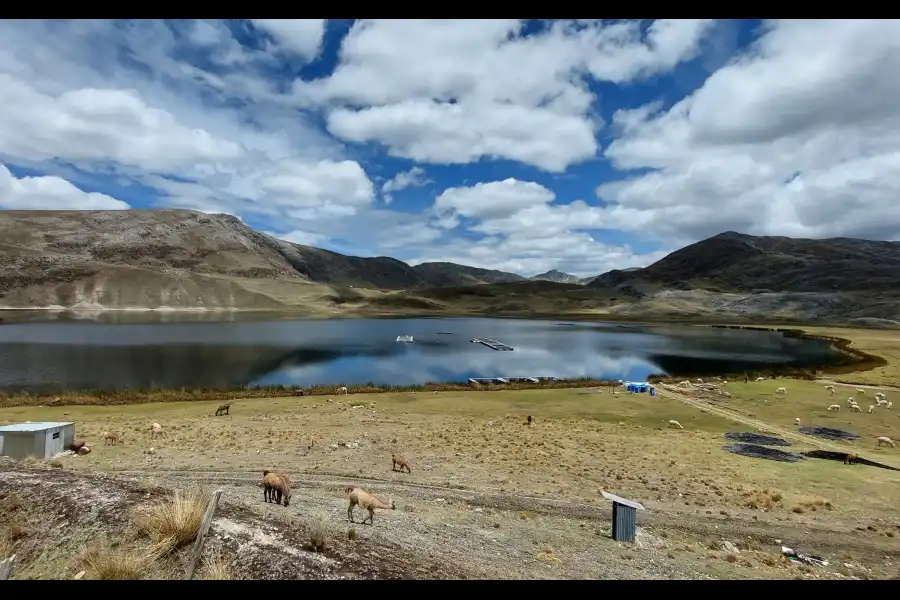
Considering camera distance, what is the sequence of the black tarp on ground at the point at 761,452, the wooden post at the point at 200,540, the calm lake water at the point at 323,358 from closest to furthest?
the wooden post at the point at 200,540, the black tarp on ground at the point at 761,452, the calm lake water at the point at 323,358

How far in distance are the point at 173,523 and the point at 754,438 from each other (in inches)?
1100

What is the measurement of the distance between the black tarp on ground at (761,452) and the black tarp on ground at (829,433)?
576cm

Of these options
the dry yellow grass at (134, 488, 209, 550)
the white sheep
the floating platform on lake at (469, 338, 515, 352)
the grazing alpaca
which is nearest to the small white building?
the grazing alpaca

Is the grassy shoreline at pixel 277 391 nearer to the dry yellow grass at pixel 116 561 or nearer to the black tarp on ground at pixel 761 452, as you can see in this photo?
the black tarp on ground at pixel 761 452

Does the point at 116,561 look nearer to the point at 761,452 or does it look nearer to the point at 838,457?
the point at 761,452

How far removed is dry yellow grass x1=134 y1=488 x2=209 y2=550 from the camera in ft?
20.9

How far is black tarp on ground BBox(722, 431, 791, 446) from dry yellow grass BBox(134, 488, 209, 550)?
26.4m

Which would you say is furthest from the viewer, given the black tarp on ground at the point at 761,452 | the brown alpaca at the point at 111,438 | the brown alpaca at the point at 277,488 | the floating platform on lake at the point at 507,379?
the floating platform on lake at the point at 507,379

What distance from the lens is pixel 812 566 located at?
37.7 feet

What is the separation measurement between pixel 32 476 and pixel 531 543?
10148mm

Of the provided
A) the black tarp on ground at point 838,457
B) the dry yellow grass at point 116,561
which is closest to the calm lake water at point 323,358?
the black tarp on ground at point 838,457

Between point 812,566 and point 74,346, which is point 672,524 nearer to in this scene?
point 812,566

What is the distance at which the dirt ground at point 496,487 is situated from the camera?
800cm

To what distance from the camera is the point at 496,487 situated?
55.3 ft
